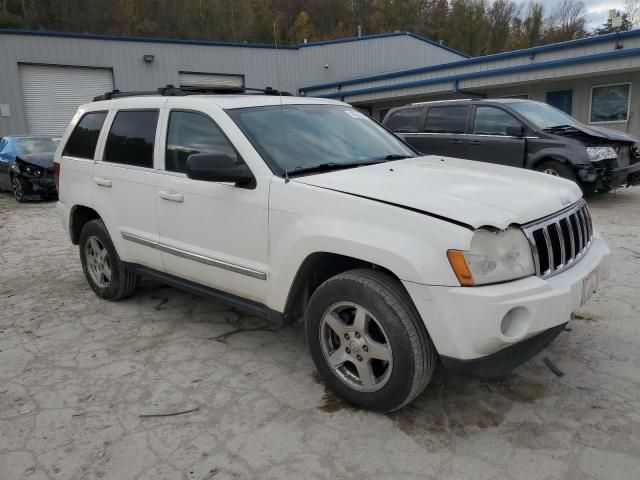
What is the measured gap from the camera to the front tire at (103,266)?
182 inches

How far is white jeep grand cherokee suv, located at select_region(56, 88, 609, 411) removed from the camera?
8.18 feet

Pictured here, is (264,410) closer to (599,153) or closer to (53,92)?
(599,153)

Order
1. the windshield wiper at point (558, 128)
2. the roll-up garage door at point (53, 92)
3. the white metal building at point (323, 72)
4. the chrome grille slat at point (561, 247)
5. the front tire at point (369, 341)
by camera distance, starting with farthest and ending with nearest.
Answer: the roll-up garage door at point (53, 92)
the white metal building at point (323, 72)
the windshield wiper at point (558, 128)
the chrome grille slat at point (561, 247)
the front tire at point (369, 341)

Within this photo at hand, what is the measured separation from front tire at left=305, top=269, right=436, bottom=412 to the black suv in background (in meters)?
6.62

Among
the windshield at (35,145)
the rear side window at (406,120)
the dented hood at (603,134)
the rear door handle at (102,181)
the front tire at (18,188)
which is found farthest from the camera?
the windshield at (35,145)

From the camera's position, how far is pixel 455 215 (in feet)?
8.26

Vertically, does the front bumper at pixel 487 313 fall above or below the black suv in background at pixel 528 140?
below

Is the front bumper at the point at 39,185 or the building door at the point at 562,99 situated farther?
the building door at the point at 562,99

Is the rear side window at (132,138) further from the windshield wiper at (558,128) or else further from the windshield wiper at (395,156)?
the windshield wiper at (558,128)

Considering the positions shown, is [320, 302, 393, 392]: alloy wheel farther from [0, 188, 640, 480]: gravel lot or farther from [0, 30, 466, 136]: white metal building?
[0, 30, 466, 136]: white metal building

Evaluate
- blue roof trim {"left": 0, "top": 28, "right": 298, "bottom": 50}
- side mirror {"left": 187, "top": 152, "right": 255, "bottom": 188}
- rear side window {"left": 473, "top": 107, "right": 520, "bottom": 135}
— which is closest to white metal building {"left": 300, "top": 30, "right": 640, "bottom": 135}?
blue roof trim {"left": 0, "top": 28, "right": 298, "bottom": 50}

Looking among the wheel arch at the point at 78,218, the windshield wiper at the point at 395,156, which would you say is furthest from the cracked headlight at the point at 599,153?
the wheel arch at the point at 78,218

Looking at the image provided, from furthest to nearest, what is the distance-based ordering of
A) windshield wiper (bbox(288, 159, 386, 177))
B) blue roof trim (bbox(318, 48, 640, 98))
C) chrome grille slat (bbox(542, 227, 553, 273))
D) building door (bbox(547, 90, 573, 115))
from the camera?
1. building door (bbox(547, 90, 573, 115))
2. blue roof trim (bbox(318, 48, 640, 98))
3. windshield wiper (bbox(288, 159, 386, 177))
4. chrome grille slat (bbox(542, 227, 553, 273))

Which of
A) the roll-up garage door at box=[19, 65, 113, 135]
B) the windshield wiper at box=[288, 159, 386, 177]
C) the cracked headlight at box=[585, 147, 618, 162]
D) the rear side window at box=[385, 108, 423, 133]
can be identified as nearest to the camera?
the windshield wiper at box=[288, 159, 386, 177]
